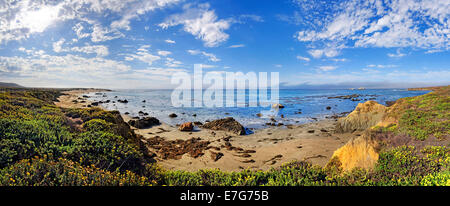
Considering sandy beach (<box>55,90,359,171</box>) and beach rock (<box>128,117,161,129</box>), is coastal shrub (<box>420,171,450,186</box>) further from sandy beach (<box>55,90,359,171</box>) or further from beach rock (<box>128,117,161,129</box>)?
beach rock (<box>128,117,161,129</box>)

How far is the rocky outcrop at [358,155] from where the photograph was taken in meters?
5.40

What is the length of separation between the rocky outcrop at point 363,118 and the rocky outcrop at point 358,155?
9707 millimetres

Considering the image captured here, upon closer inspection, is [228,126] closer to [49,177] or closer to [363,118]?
[363,118]

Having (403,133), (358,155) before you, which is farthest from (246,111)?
(358,155)

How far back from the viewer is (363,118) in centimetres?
1422

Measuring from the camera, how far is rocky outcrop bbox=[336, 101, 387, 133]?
1379cm

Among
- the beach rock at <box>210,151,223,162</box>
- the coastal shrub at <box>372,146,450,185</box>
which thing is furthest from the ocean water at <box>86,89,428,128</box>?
the coastal shrub at <box>372,146,450,185</box>

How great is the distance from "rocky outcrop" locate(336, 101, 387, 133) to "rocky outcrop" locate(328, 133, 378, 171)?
9.71 m

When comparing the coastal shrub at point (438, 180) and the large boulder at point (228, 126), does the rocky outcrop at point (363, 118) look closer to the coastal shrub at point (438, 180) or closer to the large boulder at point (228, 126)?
the large boulder at point (228, 126)

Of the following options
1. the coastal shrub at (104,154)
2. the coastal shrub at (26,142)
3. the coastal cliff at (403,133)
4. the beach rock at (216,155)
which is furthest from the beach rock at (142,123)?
the coastal cliff at (403,133)
